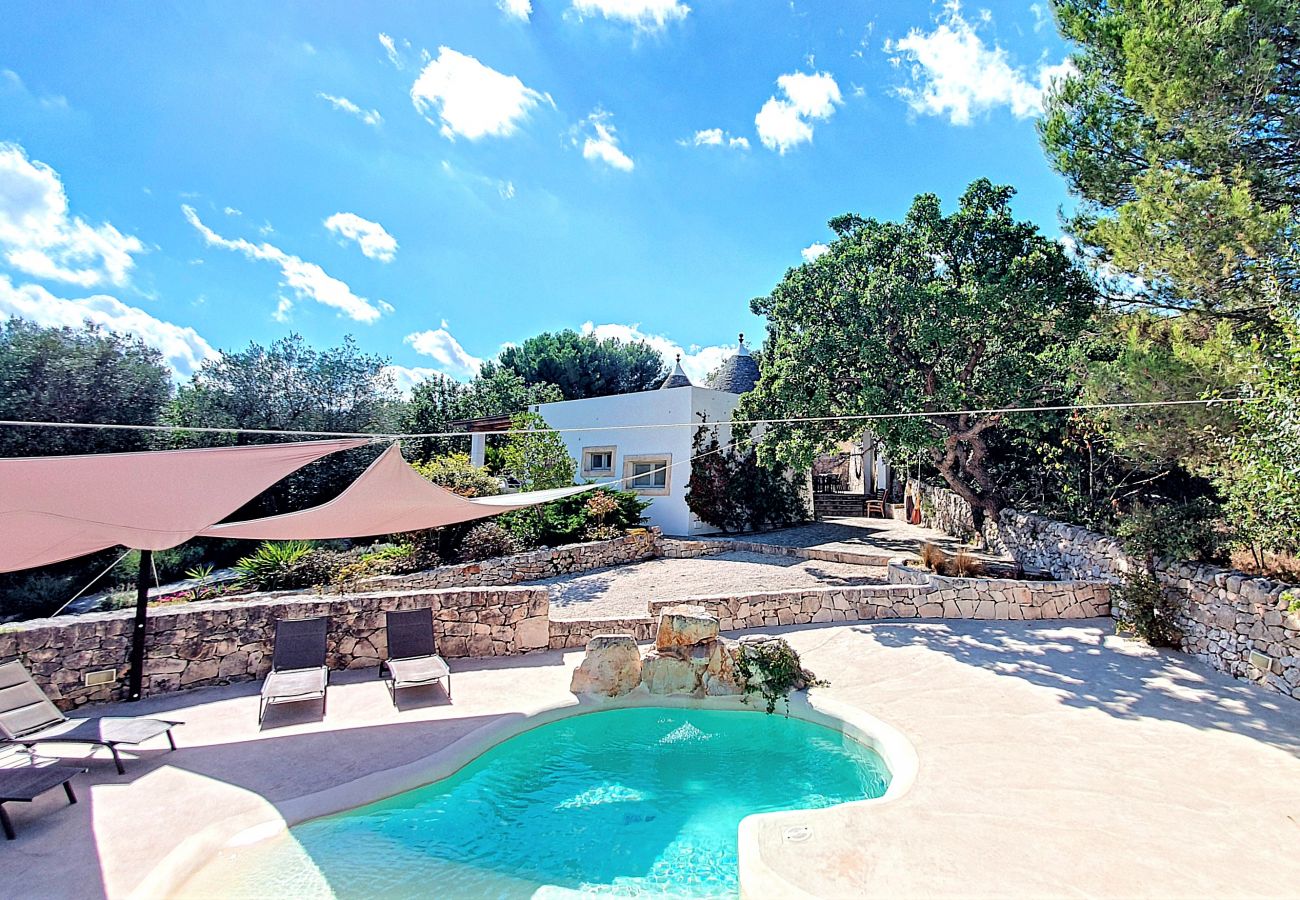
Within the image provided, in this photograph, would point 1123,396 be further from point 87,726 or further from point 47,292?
point 47,292

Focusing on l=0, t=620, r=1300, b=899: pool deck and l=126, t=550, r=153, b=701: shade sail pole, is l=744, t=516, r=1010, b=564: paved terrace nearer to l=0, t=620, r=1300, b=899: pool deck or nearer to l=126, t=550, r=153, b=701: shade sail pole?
l=0, t=620, r=1300, b=899: pool deck

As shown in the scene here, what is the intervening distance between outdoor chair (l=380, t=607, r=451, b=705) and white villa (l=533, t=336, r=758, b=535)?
8471 millimetres

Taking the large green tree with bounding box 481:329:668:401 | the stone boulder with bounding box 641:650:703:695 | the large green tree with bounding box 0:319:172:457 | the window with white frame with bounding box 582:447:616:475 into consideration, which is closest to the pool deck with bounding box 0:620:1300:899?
the stone boulder with bounding box 641:650:703:695

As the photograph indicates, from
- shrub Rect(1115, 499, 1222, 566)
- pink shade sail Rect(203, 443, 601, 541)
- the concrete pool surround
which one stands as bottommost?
the concrete pool surround

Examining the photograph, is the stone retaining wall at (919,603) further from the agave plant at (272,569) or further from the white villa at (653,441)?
the white villa at (653,441)

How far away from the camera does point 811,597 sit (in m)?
9.68

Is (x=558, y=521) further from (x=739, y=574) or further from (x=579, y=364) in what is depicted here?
(x=579, y=364)

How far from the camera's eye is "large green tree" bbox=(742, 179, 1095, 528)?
34.2ft

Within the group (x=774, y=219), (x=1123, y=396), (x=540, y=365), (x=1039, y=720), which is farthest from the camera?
(x=540, y=365)

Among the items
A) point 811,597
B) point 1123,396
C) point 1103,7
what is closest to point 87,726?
point 811,597

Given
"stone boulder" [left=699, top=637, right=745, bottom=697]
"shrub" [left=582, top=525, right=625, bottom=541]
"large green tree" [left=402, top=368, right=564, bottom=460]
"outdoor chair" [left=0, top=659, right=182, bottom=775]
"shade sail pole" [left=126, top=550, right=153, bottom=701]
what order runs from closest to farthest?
"outdoor chair" [left=0, top=659, right=182, bottom=775], "shade sail pole" [left=126, top=550, right=153, bottom=701], "stone boulder" [left=699, top=637, right=745, bottom=697], "shrub" [left=582, top=525, right=625, bottom=541], "large green tree" [left=402, top=368, right=564, bottom=460]

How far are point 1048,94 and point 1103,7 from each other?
1.15 meters

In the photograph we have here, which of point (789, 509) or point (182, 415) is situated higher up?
point (182, 415)

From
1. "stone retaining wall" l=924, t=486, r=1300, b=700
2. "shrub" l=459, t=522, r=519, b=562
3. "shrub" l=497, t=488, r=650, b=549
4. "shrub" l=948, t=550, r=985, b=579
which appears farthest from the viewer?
"shrub" l=497, t=488, r=650, b=549
